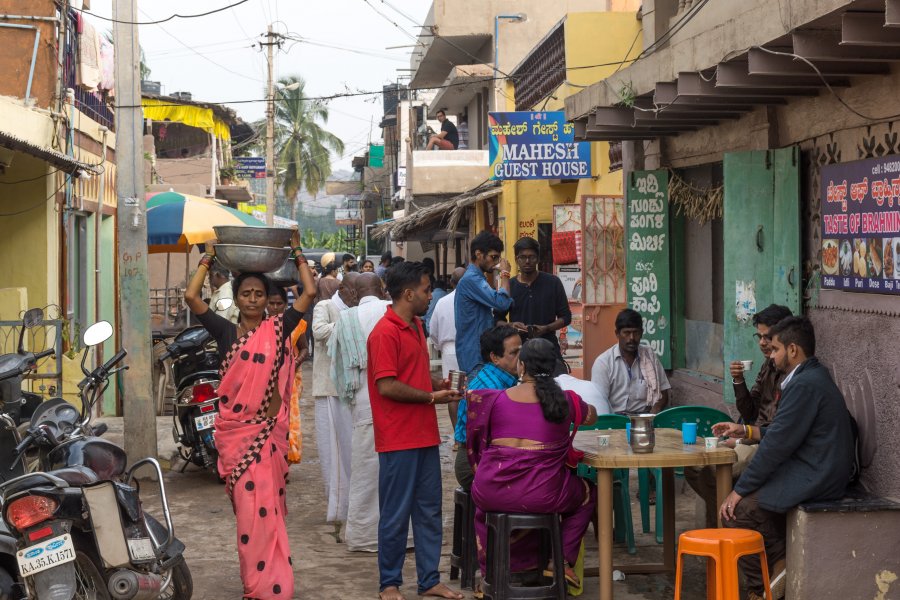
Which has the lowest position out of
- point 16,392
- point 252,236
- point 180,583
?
point 180,583

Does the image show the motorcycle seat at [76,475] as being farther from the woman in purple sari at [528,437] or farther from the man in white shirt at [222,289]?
the man in white shirt at [222,289]

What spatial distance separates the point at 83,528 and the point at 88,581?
0.88 feet

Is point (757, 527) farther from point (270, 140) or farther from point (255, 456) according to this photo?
point (270, 140)

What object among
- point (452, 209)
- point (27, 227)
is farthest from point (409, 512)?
point (452, 209)

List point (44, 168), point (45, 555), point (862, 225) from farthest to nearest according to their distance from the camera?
1. point (44, 168)
2. point (862, 225)
3. point (45, 555)

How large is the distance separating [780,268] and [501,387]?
226cm

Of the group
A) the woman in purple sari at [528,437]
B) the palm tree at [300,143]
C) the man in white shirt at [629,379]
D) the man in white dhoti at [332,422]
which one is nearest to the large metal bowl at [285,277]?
the man in white dhoti at [332,422]

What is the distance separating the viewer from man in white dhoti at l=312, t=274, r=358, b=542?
7.81 m

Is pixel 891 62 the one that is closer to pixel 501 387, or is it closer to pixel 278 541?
pixel 501 387

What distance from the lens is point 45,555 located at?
→ 4707 mm

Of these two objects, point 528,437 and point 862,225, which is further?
point 862,225

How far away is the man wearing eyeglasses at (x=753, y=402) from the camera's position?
6.20m

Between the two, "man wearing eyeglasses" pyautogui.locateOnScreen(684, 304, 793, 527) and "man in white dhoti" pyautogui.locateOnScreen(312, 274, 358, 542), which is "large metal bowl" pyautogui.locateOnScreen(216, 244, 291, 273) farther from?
"man wearing eyeglasses" pyautogui.locateOnScreen(684, 304, 793, 527)

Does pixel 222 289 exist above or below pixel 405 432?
above
